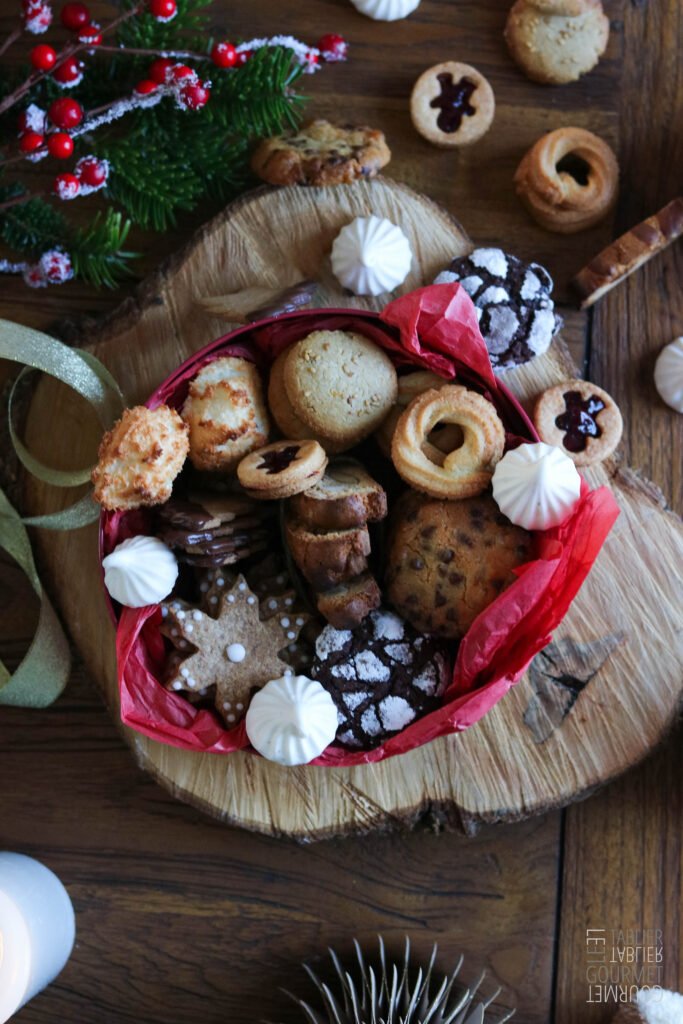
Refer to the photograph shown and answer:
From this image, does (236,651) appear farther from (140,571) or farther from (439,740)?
(439,740)

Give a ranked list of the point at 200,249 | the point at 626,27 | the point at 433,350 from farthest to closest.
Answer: the point at 626,27
the point at 200,249
the point at 433,350

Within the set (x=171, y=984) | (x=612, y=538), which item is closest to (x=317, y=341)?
(x=612, y=538)

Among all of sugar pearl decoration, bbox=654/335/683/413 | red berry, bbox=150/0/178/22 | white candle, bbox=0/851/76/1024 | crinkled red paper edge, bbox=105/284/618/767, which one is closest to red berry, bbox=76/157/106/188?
red berry, bbox=150/0/178/22

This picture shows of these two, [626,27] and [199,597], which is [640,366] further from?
[199,597]

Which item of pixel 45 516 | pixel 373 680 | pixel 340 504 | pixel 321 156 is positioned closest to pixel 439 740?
pixel 373 680

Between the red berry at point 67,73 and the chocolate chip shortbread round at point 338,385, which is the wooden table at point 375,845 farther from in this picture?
the chocolate chip shortbread round at point 338,385

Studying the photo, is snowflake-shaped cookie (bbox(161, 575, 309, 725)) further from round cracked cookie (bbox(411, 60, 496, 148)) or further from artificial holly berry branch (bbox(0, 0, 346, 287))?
round cracked cookie (bbox(411, 60, 496, 148))

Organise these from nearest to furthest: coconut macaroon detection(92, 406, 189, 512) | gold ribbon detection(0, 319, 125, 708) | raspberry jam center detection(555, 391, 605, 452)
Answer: coconut macaroon detection(92, 406, 189, 512) < gold ribbon detection(0, 319, 125, 708) < raspberry jam center detection(555, 391, 605, 452)
